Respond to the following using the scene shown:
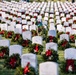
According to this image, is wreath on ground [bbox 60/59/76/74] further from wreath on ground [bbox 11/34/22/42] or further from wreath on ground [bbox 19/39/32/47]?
wreath on ground [bbox 11/34/22/42]

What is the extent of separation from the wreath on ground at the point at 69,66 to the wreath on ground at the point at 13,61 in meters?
2.34

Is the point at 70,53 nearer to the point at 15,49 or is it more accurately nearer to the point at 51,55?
the point at 51,55

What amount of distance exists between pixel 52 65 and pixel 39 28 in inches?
474

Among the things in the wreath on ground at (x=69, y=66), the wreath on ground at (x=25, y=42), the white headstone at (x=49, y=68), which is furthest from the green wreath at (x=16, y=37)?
the white headstone at (x=49, y=68)

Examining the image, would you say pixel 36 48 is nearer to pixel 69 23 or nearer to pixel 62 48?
pixel 62 48

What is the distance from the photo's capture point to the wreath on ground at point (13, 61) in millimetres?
15578

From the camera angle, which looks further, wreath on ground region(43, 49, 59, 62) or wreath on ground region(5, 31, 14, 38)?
wreath on ground region(5, 31, 14, 38)

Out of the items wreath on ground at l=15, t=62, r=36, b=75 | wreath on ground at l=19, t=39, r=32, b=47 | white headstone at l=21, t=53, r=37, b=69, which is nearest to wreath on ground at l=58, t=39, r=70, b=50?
wreath on ground at l=19, t=39, r=32, b=47

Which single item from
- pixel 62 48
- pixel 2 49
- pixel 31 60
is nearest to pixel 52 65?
pixel 31 60

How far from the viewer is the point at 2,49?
57.2 feet

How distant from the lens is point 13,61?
617 inches

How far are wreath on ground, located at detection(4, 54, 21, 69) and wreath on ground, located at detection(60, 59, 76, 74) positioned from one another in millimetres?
2336

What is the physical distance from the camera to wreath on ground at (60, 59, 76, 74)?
14531 millimetres

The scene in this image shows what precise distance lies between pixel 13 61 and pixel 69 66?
302cm
